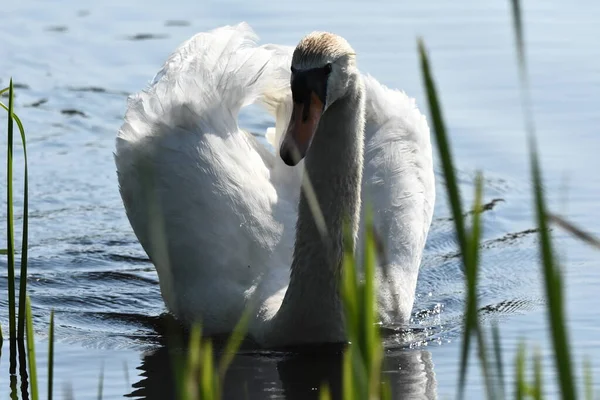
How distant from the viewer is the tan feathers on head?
6.26m

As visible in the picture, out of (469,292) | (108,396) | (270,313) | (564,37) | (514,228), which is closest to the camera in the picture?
(469,292)

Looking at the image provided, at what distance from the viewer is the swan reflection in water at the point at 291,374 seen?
625cm

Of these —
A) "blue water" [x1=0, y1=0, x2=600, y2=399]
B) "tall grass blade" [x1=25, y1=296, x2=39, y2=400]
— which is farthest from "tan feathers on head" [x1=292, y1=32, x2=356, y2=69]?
"tall grass blade" [x1=25, y1=296, x2=39, y2=400]

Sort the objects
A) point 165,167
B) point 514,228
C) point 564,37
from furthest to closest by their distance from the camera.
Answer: point 564,37 → point 514,228 → point 165,167

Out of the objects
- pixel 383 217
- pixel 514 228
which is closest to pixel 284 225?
pixel 383 217

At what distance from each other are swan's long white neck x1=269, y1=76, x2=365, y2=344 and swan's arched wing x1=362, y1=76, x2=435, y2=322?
57 centimetres

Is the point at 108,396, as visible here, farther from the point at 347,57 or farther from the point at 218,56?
the point at 218,56

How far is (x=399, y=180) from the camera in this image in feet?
26.2

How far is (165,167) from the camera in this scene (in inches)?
294

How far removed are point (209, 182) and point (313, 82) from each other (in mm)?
1330

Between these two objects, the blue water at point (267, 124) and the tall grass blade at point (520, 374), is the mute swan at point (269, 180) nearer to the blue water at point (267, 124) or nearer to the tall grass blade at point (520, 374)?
the blue water at point (267, 124)

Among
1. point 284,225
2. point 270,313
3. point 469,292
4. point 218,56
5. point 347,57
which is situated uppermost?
point 218,56

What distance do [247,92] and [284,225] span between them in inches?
33.0

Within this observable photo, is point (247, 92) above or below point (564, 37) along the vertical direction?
below
